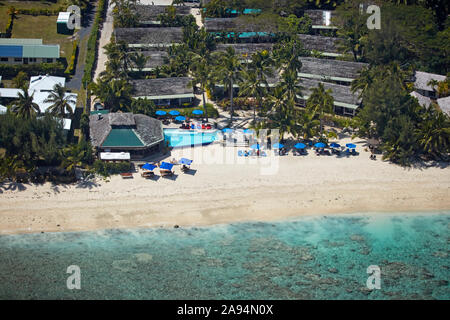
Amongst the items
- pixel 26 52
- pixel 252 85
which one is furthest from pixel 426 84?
pixel 26 52

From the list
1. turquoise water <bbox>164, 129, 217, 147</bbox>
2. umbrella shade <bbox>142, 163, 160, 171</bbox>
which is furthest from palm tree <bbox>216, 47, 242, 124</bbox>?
umbrella shade <bbox>142, 163, 160, 171</bbox>

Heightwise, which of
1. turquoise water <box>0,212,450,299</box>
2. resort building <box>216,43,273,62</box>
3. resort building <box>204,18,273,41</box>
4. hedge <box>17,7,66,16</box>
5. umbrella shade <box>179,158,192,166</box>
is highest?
hedge <box>17,7,66,16</box>

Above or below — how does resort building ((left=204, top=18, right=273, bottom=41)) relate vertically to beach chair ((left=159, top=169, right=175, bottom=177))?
above

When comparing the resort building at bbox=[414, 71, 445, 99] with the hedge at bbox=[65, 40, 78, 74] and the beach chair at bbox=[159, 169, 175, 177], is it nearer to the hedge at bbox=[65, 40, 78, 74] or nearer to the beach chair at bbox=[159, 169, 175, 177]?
the beach chair at bbox=[159, 169, 175, 177]

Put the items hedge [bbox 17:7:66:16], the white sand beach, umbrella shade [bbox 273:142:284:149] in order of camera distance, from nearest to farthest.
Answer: the white sand beach < umbrella shade [bbox 273:142:284:149] < hedge [bbox 17:7:66:16]

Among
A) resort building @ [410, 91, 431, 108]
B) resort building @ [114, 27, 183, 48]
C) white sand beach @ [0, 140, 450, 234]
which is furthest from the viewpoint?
resort building @ [114, 27, 183, 48]
